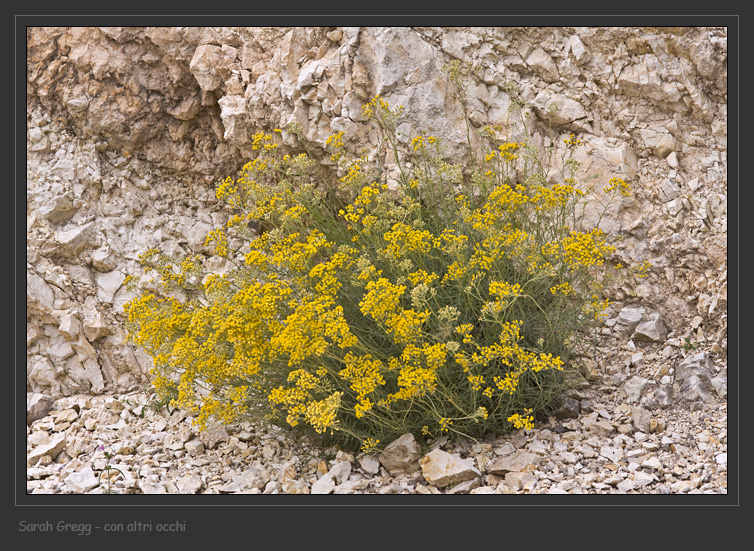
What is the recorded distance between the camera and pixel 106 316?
18.9 ft

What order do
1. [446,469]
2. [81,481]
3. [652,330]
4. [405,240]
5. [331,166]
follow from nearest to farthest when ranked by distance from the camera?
[446,469] → [405,240] → [81,481] → [652,330] → [331,166]


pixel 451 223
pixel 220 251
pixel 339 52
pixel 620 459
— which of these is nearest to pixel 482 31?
pixel 339 52

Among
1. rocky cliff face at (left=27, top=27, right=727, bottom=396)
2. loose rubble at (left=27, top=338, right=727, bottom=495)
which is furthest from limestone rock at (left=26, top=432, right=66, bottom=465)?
rocky cliff face at (left=27, top=27, right=727, bottom=396)

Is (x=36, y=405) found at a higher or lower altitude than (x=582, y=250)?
lower

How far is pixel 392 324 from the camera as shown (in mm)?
3506

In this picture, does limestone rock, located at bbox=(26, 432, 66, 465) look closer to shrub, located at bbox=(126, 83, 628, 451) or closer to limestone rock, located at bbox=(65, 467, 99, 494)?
limestone rock, located at bbox=(65, 467, 99, 494)

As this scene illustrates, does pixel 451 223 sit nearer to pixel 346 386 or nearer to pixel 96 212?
pixel 346 386

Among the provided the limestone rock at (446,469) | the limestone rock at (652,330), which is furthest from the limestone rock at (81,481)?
the limestone rock at (652,330)

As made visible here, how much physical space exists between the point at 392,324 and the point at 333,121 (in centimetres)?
273

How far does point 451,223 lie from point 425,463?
6.15ft

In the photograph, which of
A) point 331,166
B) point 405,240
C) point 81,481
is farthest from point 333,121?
point 81,481

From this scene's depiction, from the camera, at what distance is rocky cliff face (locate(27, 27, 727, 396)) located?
527 centimetres

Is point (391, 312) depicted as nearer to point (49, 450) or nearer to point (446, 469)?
point (446, 469)

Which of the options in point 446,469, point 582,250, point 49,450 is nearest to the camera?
point 582,250
